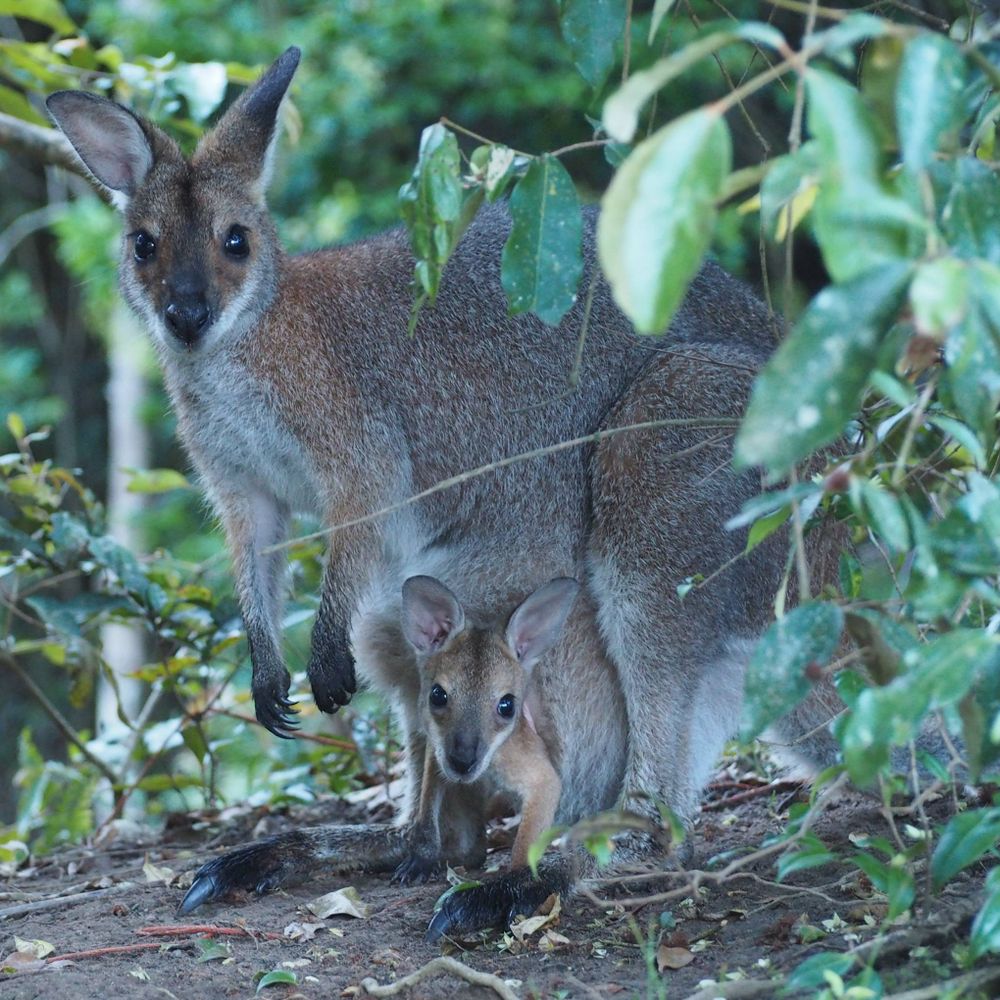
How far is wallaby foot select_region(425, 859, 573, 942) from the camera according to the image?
3.35m

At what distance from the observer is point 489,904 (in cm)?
339

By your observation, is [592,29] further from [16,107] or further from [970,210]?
[16,107]

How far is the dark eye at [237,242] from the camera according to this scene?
13.6ft

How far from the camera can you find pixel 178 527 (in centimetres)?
1112

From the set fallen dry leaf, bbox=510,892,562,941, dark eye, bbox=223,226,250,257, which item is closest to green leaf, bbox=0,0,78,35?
dark eye, bbox=223,226,250,257

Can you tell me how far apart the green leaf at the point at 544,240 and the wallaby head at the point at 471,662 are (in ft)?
4.09

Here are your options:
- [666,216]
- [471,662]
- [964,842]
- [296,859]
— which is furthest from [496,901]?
[666,216]

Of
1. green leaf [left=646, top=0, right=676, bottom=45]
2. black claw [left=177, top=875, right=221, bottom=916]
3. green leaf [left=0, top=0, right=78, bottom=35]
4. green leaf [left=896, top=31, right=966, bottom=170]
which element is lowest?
black claw [left=177, top=875, right=221, bottom=916]

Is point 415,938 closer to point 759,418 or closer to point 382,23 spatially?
point 759,418

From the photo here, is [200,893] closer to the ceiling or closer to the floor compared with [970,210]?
closer to the floor

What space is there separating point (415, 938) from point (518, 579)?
1.18m

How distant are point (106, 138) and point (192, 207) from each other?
0.38m

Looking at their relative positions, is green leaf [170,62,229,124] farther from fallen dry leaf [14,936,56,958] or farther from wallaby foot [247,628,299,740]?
fallen dry leaf [14,936,56,958]

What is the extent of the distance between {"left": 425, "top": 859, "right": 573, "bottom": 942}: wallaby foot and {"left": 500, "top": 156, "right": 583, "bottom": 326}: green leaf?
4.81ft
